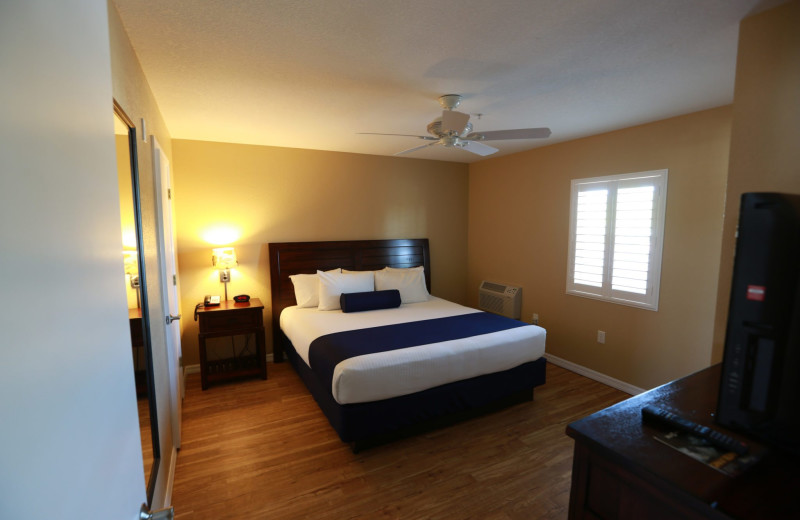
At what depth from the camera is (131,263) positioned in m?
1.42

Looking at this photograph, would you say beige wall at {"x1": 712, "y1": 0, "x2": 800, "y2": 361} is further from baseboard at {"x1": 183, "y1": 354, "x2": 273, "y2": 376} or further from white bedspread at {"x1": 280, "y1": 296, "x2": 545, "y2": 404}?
baseboard at {"x1": 183, "y1": 354, "x2": 273, "y2": 376}

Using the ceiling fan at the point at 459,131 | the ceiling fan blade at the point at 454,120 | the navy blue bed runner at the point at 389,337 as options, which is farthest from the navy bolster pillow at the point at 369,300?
the ceiling fan blade at the point at 454,120

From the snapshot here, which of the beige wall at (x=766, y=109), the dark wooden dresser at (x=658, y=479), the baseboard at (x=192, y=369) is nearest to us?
the dark wooden dresser at (x=658, y=479)

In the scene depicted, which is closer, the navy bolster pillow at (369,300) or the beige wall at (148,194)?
the beige wall at (148,194)

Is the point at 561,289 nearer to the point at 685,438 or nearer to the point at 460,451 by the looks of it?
the point at 460,451

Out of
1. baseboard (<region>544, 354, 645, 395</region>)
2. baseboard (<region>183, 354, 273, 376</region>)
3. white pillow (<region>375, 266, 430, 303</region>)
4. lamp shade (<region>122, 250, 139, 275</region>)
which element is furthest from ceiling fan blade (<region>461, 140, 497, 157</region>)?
baseboard (<region>183, 354, 273, 376</region>)

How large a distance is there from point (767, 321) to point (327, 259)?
3910 mm

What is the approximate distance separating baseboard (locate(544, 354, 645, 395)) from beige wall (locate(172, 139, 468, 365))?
181 centimetres

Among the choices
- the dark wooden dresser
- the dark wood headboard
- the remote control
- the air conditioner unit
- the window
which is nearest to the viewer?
the dark wooden dresser

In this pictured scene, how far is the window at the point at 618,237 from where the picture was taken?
3.15 m

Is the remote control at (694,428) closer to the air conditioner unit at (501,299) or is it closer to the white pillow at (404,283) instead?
the white pillow at (404,283)

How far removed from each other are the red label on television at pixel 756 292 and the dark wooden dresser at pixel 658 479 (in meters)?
0.42

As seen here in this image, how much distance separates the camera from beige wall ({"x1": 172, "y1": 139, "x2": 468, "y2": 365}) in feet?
12.3

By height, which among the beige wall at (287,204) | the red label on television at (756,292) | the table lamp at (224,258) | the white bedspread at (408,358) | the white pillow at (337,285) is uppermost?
the beige wall at (287,204)
